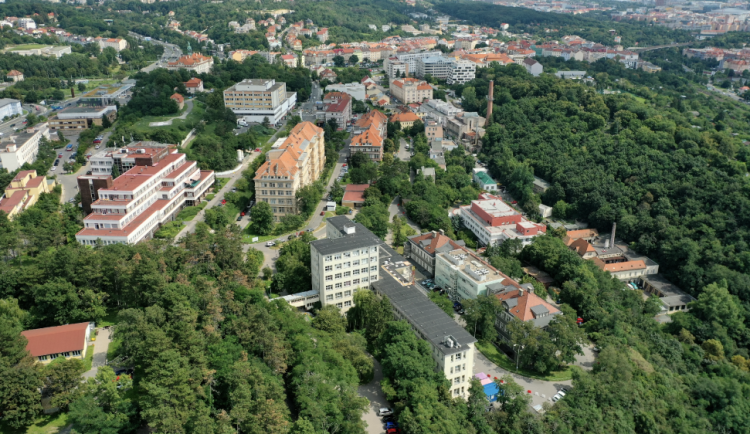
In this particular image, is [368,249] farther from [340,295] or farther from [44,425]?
[44,425]

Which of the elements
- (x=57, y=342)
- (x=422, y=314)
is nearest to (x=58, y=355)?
(x=57, y=342)

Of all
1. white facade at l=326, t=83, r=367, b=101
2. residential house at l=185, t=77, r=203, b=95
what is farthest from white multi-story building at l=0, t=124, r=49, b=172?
white facade at l=326, t=83, r=367, b=101

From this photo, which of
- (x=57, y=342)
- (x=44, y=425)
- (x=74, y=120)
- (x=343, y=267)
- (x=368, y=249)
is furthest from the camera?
(x=74, y=120)

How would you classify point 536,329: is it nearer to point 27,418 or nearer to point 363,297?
point 363,297

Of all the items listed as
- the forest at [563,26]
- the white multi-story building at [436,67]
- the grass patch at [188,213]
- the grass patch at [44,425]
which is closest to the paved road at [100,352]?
the grass patch at [44,425]

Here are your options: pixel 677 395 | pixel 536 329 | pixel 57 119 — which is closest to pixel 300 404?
pixel 536 329

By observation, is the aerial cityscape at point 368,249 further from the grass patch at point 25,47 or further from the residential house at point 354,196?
the grass patch at point 25,47

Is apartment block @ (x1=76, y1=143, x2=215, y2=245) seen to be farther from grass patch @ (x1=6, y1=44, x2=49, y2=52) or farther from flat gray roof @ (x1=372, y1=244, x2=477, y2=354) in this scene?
grass patch @ (x1=6, y1=44, x2=49, y2=52)
